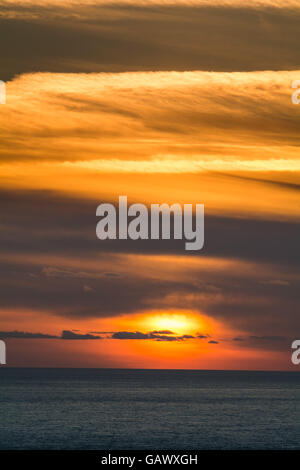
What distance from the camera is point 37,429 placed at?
5413 inches

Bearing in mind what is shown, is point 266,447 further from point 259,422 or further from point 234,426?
point 259,422
